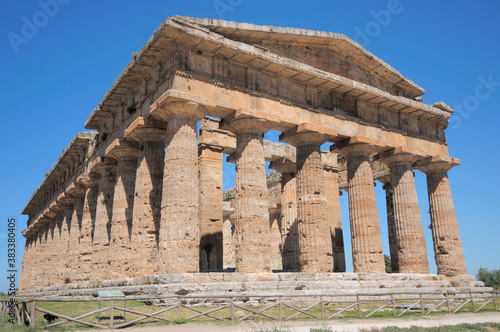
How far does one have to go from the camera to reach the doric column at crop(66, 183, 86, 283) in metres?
25.9

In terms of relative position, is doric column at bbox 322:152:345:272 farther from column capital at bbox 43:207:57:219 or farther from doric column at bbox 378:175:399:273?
column capital at bbox 43:207:57:219

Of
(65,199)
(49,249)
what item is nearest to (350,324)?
(65,199)

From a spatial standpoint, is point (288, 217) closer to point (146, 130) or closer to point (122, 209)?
point (122, 209)

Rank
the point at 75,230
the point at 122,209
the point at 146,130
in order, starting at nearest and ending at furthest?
the point at 146,130, the point at 122,209, the point at 75,230

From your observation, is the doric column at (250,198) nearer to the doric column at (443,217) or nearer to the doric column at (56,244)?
the doric column at (443,217)

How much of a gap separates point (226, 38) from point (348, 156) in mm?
9138

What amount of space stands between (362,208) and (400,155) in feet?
14.5

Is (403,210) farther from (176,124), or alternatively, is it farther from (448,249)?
(176,124)

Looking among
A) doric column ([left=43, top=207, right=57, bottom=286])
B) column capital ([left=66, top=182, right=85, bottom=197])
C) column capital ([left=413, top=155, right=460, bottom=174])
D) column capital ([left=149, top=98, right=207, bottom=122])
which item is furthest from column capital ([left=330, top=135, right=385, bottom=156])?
doric column ([left=43, top=207, right=57, bottom=286])

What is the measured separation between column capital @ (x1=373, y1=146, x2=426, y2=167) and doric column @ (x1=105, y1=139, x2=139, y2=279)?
13533mm

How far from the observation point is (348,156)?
Answer: 73.7 ft

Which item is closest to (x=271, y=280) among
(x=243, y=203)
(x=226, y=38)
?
(x=243, y=203)

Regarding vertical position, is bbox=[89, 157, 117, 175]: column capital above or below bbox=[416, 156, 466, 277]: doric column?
above

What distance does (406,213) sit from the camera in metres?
23.3
